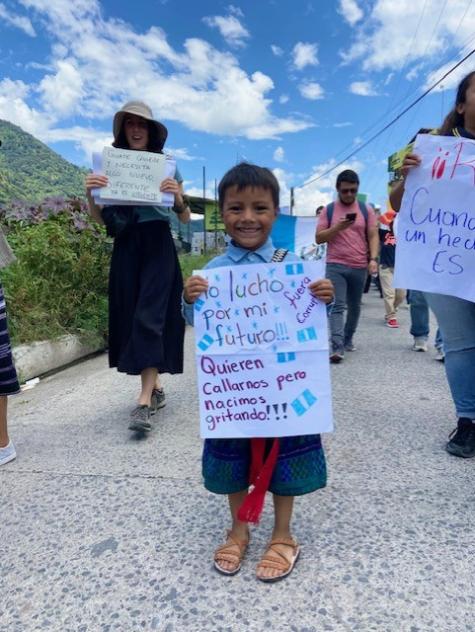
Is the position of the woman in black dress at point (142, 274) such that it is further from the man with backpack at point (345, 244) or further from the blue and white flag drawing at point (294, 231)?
the blue and white flag drawing at point (294, 231)

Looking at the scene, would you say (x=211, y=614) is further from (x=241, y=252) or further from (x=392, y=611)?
(x=241, y=252)

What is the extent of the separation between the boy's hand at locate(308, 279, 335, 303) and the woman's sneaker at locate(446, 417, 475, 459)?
1.38 metres

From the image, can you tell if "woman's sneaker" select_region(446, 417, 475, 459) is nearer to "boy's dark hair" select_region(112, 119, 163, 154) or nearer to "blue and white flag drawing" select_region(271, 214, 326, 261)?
"boy's dark hair" select_region(112, 119, 163, 154)

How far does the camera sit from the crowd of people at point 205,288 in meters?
1.75

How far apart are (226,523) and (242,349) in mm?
768

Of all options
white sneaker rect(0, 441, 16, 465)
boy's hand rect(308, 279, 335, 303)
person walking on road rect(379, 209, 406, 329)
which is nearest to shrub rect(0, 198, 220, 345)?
white sneaker rect(0, 441, 16, 465)

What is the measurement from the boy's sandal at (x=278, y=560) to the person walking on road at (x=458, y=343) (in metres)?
1.21

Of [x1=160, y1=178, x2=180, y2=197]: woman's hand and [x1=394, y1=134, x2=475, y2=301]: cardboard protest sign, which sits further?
[x1=160, y1=178, x2=180, y2=197]: woman's hand

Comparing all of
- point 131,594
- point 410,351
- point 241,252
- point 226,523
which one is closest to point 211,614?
point 131,594

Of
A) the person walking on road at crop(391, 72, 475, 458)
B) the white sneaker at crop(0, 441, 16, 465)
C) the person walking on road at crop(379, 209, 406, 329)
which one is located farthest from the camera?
the person walking on road at crop(379, 209, 406, 329)

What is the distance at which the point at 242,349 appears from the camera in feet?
5.71

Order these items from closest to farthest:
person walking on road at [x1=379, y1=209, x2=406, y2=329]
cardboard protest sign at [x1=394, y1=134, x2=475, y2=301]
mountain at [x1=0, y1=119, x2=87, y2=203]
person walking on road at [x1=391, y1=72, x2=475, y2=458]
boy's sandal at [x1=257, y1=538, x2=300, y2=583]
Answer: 1. boy's sandal at [x1=257, y1=538, x2=300, y2=583]
2. cardboard protest sign at [x1=394, y1=134, x2=475, y2=301]
3. person walking on road at [x1=391, y1=72, x2=475, y2=458]
4. person walking on road at [x1=379, y1=209, x2=406, y2=329]
5. mountain at [x1=0, y1=119, x2=87, y2=203]

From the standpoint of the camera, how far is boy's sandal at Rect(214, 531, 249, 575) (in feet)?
5.67

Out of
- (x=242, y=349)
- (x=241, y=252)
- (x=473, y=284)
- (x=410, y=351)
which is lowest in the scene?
(x=410, y=351)
